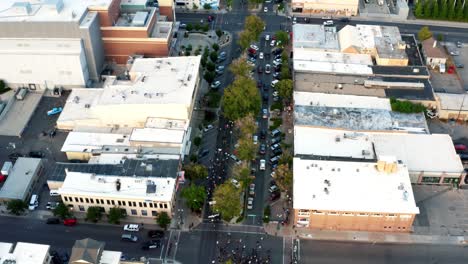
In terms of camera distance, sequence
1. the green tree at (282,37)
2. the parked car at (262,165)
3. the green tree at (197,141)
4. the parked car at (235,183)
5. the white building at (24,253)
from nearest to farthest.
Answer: the white building at (24,253)
the parked car at (235,183)
the parked car at (262,165)
the green tree at (197,141)
the green tree at (282,37)

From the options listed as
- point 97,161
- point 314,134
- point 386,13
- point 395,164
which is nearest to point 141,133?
point 97,161

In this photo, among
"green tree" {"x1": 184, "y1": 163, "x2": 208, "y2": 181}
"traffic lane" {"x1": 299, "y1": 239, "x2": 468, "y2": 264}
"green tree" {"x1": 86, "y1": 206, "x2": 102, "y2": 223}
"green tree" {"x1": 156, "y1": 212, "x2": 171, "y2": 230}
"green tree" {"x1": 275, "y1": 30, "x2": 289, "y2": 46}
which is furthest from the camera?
"green tree" {"x1": 275, "y1": 30, "x2": 289, "y2": 46}

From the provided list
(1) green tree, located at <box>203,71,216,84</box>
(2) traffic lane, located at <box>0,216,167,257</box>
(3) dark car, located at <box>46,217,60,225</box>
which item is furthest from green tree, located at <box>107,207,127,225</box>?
(1) green tree, located at <box>203,71,216,84</box>

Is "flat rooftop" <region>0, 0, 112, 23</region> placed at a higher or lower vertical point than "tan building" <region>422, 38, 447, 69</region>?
lower

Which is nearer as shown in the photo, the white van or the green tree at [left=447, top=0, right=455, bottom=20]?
the white van

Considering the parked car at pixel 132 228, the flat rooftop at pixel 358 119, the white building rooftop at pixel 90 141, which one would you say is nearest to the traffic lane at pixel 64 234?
the parked car at pixel 132 228

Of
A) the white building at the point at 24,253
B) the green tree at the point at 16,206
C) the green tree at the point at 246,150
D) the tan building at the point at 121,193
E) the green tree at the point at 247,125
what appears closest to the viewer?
the white building at the point at 24,253

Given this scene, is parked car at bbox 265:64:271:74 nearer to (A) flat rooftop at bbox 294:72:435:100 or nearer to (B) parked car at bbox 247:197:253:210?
(A) flat rooftop at bbox 294:72:435:100

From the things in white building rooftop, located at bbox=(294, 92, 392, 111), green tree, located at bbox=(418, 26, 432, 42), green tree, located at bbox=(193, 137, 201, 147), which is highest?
green tree, located at bbox=(418, 26, 432, 42)

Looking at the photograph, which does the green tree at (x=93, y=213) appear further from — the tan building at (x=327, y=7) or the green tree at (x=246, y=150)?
the tan building at (x=327, y=7)
